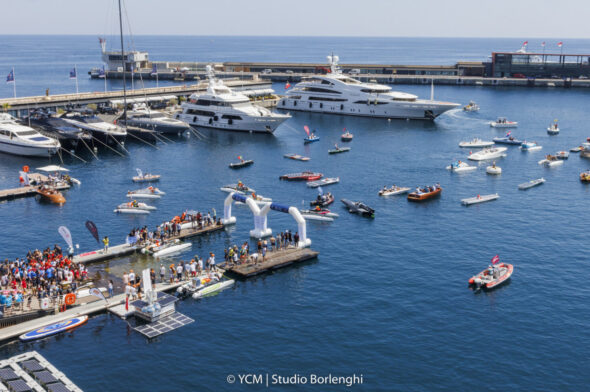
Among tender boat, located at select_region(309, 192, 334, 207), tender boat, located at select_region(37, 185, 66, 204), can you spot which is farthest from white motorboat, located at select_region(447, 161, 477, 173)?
tender boat, located at select_region(37, 185, 66, 204)

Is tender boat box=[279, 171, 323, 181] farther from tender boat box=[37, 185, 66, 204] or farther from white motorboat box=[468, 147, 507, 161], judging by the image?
white motorboat box=[468, 147, 507, 161]

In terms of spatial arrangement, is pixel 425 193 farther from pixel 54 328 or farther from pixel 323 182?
pixel 54 328

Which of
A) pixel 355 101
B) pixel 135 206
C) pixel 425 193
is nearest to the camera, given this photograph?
pixel 135 206

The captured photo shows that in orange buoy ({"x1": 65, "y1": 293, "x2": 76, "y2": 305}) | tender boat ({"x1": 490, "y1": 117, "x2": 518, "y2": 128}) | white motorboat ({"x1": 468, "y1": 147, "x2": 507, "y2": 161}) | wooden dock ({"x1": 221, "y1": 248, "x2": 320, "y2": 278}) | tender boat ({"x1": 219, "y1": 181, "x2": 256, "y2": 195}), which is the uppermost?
tender boat ({"x1": 490, "y1": 117, "x2": 518, "y2": 128})

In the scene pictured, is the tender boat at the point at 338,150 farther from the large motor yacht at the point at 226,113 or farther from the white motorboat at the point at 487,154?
the white motorboat at the point at 487,154

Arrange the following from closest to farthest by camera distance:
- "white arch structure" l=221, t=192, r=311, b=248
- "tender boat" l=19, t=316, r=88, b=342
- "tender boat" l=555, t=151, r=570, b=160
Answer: "tender boat" l=19, t=316, r=88, b=342 < "white arch structure" l=221, t=192, r=311, b=248 < "tender boat" l=555, t=151, r=570, b=160

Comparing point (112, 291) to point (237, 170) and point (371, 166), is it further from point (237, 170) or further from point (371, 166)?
point (371, 166)

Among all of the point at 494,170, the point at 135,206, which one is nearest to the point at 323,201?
the point at 135,206
